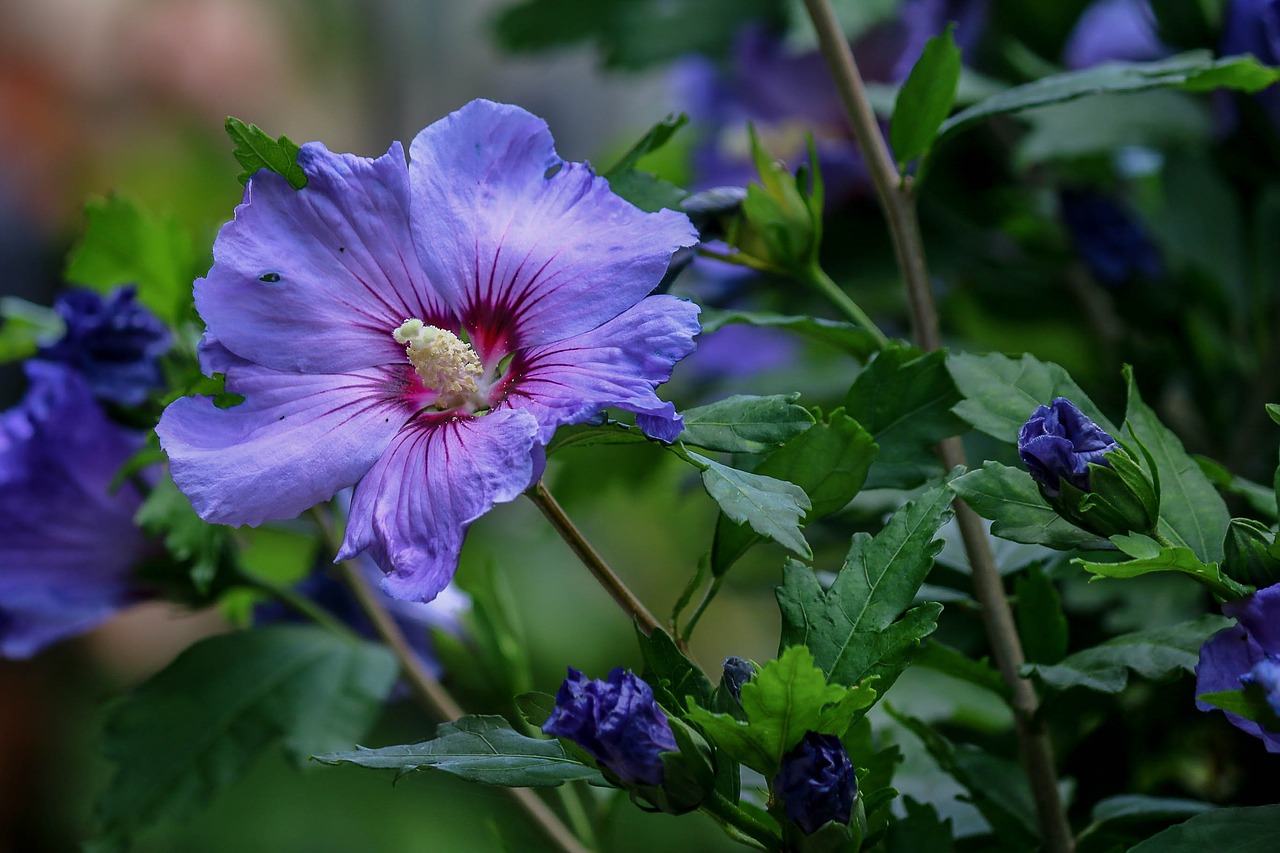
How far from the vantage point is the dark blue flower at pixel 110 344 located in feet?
1.24

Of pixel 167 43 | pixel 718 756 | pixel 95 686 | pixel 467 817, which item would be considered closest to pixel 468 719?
pixel 718 756

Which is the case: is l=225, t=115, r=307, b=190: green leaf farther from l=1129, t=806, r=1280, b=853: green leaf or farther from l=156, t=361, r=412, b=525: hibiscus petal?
l=1129, t=806, r=1280, b=853: green leaf

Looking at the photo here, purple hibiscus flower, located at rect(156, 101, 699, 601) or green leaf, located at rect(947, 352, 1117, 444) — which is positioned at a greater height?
purple hibiscus flower, located at rect(156, 101, 699, 601)

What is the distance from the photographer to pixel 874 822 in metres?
0.26

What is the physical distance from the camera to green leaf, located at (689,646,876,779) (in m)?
0.22

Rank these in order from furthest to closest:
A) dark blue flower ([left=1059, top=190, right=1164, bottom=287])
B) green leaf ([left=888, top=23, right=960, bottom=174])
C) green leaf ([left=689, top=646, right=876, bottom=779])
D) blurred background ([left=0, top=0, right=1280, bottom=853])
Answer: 1. dark blue flower ([left=1059, top=190, right=1164, bottom=287])
2. blurred background ([left=0, top=0, right=1280, bottom=853])
3. green leaf ([left=888, top=23, right=960, bottom=174])
4. green leaf ([left=689, top=646, right=876, bottom=779])

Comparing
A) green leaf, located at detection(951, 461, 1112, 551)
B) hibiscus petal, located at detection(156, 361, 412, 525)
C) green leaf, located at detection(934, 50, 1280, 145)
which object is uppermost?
hibiscus petal, located at detection(156, 361, 412, 525)

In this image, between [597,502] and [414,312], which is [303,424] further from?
[597,502]

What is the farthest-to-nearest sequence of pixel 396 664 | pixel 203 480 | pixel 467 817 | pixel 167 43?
pixel 167 43, pixel 467 817, pixel 396 664, pixel 203 480

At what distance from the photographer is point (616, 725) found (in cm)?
22

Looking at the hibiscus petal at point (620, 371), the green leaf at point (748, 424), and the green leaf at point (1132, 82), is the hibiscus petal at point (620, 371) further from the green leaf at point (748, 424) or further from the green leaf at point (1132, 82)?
the green leaf at point (1132, 82)

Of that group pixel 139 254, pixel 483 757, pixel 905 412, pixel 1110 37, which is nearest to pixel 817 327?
pixel 905 412

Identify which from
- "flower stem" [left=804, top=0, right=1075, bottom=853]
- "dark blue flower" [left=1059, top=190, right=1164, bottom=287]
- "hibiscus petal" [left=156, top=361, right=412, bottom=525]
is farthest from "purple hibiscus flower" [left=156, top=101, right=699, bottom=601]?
"dark blue flower" [left=1059, top=190, right=1164, bottom=287]

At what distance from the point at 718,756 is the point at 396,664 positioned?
21 centimetres
